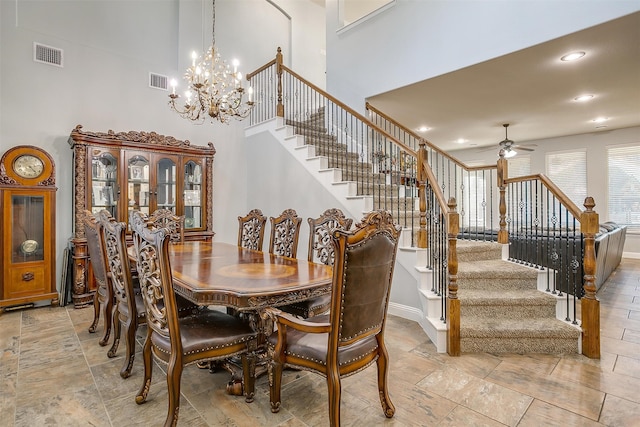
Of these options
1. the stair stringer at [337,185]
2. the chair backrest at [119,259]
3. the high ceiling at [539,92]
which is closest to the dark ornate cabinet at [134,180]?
the stair stringer at [337,185]

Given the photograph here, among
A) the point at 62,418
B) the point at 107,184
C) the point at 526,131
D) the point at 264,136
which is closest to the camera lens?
the point at 62,418

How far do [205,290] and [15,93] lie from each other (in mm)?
3938

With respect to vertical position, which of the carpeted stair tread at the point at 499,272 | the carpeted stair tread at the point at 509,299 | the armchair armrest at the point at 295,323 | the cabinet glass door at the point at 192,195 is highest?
the cabinet glass door at the point at 192,195

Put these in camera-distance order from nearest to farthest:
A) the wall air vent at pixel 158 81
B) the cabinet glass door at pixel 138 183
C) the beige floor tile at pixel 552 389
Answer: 1. the beige floor tile at pixel 552 389
2. the cabinet glass door at pixel 138 183
3. the wall air vent at pixel 158 81

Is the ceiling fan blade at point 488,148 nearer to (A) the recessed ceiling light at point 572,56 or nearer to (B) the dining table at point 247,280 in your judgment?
(A) the recessed ceiling light at point 572,56

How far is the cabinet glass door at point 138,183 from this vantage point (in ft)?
13.9

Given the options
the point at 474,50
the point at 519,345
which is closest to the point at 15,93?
the point at 474,50

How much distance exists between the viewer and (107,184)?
4102 mm

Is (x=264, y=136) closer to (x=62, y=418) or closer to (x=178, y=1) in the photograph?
(x=178, y=1)

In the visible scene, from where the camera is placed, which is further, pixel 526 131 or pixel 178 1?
pixel 526 131

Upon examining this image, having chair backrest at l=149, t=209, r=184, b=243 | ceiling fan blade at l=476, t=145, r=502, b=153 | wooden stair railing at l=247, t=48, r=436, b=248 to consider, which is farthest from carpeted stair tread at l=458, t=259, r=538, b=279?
ceiling fan blade at l=476, t=145, r=502, b=153

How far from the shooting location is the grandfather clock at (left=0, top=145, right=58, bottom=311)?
3.50m

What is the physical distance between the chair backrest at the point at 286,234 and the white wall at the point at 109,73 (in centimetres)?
242

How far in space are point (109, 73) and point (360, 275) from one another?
4.64 m
